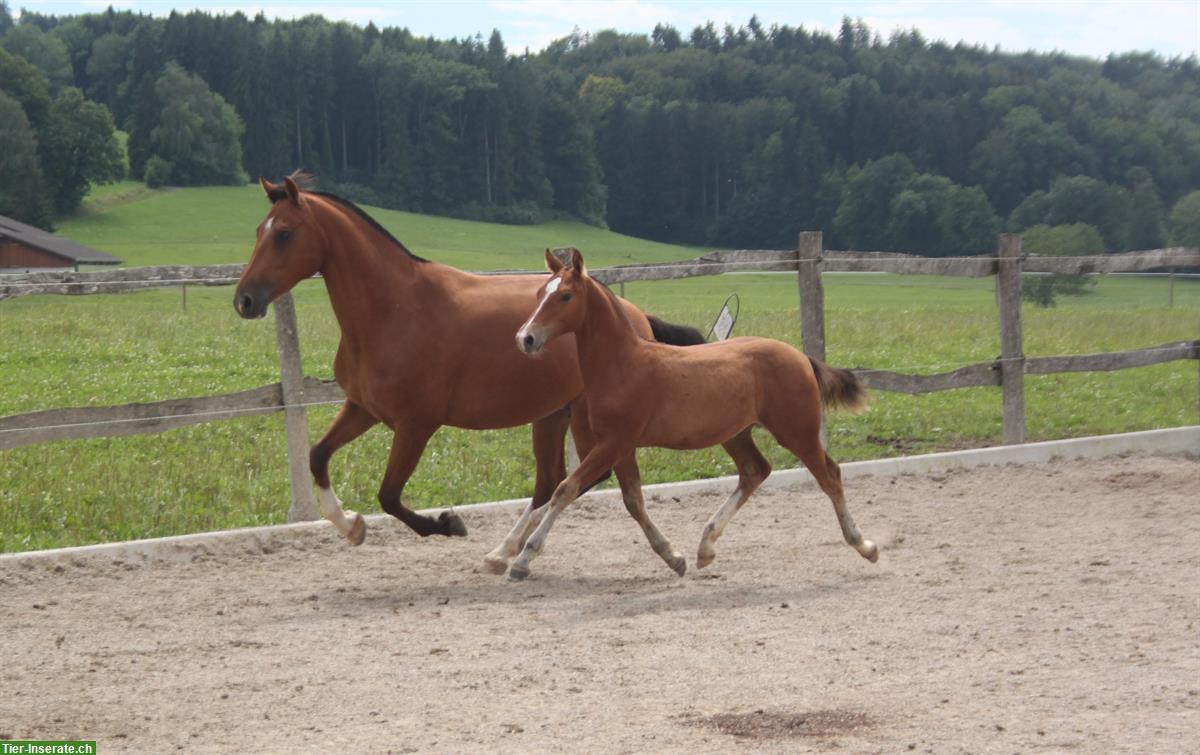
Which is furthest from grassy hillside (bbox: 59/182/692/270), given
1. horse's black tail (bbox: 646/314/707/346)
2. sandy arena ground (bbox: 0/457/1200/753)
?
sandy arena ground (bbox: 0/457/1200/753)

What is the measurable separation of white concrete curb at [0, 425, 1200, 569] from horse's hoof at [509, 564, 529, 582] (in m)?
1.34

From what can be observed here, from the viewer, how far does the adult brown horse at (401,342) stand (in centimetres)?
680

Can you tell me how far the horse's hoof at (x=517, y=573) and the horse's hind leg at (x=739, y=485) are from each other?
904 mm

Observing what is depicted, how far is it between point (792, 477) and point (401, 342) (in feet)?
11.7

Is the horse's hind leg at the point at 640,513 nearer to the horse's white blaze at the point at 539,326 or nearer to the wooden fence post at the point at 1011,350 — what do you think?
the horse's white blaze at the point at 539,326

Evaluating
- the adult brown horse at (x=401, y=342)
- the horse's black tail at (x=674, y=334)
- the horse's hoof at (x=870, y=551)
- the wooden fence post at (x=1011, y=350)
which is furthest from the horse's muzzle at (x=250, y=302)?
the wooden fence post at (x=1011, y=350)

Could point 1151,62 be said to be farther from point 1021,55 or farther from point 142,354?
point 142,354

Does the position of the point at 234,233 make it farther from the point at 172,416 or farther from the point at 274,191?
the point at 274,191

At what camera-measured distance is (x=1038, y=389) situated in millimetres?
15289

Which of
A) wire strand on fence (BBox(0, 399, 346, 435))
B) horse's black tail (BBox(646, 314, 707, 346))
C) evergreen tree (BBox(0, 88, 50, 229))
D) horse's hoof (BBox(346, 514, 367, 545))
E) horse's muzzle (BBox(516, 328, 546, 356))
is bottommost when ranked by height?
horse's hoof (BBox(346, 514, 367, 545))

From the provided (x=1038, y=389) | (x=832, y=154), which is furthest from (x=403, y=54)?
(x=1038, y=389)

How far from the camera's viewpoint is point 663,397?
6.71 m

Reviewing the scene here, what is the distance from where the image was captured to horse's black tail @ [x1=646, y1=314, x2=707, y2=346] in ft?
25.3

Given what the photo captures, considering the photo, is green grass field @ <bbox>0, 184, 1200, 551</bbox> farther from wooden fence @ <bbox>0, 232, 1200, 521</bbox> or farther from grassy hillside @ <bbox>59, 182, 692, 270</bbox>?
grassy hillside @ <bbox>59, 182, 692, 270</bbox>
